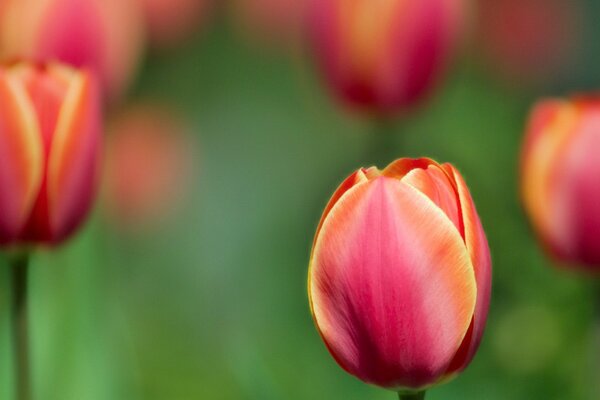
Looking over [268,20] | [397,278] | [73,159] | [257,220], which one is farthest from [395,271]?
[268,20]

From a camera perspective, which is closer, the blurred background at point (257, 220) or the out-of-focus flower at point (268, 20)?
the blurred background at point (257, 220)

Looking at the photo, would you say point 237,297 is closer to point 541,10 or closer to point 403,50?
point 403,50

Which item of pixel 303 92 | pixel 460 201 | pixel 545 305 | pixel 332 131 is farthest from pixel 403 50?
pixel 303 92

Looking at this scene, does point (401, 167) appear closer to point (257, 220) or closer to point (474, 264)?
point (474, 264)

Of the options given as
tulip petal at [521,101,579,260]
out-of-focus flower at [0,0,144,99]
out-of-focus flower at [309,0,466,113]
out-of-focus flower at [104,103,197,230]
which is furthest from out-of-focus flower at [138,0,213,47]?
tulip petal at [521,101,579,260]

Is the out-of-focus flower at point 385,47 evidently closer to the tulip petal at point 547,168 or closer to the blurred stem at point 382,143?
the blurred stem at point 382,143

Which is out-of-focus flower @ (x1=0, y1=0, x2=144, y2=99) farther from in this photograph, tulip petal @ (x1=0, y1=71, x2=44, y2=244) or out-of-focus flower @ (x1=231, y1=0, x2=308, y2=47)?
out-of-focus flower @ (x1=231, y1=0, x2=308, y2=47)

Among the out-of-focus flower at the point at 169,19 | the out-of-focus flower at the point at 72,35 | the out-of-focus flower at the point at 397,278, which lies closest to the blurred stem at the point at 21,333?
the out-of-focus flower at the point at 397,278
